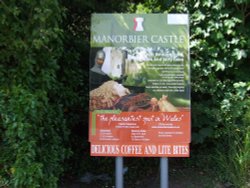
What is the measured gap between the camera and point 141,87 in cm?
489

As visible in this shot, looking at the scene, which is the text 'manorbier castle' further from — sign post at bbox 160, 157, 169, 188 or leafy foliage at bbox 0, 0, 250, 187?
sign post at bbox 160, 157, 169, 188

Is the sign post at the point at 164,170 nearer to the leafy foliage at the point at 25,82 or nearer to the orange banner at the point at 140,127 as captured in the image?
the orange banner at the point at 140,127

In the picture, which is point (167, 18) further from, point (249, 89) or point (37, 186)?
point (37, 186)

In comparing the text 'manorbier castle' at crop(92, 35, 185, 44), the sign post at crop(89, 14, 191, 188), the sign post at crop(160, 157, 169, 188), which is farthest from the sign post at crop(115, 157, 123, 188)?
the text 'manorbier castle' at crop(92, 35, 185, 44)

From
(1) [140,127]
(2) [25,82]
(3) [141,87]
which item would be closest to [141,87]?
(3) [141,87]

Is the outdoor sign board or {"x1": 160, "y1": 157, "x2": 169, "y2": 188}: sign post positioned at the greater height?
the outdoor sign board

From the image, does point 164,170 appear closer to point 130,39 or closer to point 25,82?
point 130,39

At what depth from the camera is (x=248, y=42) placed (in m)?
5.72

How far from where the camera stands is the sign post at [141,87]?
485cm

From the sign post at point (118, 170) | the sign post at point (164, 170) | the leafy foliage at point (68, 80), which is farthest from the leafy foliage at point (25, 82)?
the sign post at point (164, 170)

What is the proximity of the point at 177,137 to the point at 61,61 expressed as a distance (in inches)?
60.5

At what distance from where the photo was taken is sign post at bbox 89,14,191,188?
4852 millimetres

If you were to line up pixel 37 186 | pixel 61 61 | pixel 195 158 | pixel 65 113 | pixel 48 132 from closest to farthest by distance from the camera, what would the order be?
pixel 37 186
pixel 48 132
pixel 61 61
pixel 65 113
pixel 195 158

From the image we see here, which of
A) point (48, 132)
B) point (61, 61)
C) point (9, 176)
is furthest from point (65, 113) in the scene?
point (9, 176)
